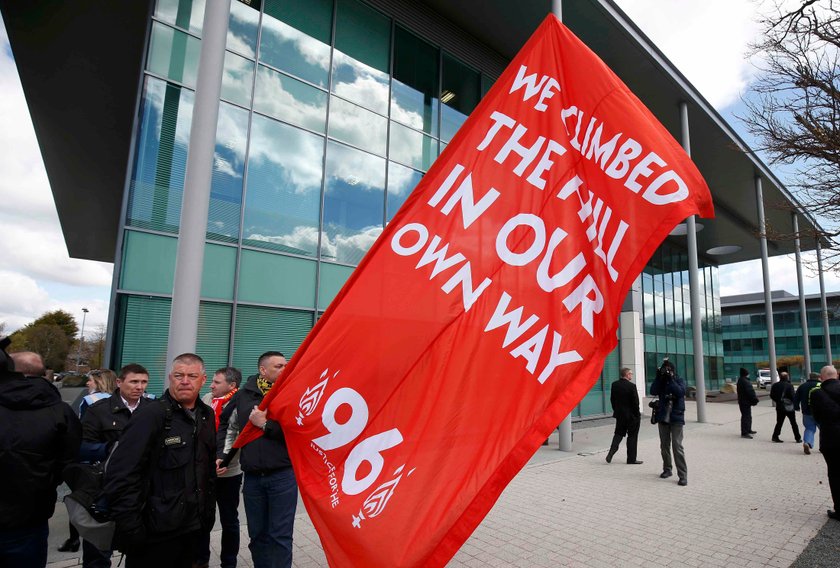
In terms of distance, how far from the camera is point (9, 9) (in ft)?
40.8

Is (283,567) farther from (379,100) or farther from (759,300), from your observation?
(759,300)

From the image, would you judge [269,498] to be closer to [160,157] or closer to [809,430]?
[160,157]

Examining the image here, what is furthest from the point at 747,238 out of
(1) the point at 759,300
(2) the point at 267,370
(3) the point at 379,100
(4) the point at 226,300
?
(1) the point at 759,300

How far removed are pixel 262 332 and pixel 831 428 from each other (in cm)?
898

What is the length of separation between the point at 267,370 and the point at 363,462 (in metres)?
2.15

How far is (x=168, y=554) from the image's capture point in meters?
3.07

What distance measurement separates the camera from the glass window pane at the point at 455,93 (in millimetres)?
13859

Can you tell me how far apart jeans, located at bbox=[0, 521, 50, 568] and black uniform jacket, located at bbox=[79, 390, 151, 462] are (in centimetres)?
155

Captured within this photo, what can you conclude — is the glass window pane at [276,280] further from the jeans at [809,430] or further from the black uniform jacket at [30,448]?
the jeans at [809,430]

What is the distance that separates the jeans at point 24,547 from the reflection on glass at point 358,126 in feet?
31.2

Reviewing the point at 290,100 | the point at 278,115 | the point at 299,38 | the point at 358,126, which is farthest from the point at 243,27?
the point at 358,126

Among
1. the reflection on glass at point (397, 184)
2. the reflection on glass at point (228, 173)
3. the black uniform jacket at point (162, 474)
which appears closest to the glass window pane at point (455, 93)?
the reflection on glass at point (397, 184)

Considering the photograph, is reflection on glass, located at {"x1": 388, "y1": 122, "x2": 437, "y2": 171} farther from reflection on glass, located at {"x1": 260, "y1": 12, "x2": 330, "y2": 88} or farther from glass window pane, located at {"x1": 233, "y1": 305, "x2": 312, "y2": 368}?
glass window pane, located at {"x1": 233, "y1": 305, "x2": 312, "y2": 368}

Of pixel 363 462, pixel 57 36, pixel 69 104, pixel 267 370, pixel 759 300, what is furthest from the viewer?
pixel 759 300
